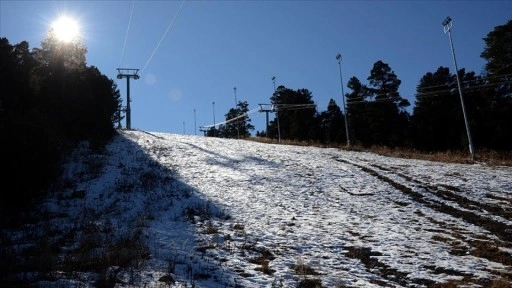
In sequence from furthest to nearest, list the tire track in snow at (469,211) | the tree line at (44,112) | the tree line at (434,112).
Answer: the tree line at (434,112) → the tree line at (44,112) → the tire track in snow at (469,211)

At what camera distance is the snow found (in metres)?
10.1

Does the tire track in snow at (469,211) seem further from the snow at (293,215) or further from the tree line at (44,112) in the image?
the tree line at (44,112)

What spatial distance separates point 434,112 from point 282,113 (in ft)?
97.1

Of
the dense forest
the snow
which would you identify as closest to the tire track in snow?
the snow

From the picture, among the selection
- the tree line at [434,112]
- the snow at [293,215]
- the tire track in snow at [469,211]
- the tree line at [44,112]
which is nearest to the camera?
the snow at [293,215]

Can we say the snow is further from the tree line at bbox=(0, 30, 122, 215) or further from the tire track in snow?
the tree line at bbox=(0, 30, 122, 215)

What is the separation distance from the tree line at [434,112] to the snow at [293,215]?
2640cm

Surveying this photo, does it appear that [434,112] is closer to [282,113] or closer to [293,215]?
[282,113]

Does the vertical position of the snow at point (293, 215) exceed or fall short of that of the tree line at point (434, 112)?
it falls short

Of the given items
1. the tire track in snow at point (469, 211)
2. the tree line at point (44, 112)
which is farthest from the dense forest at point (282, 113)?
the tire track in snow at point (469, 211)

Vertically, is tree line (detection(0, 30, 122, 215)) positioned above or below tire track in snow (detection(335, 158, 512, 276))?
above

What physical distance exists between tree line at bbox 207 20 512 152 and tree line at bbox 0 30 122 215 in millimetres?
22750

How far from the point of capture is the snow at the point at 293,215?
10.1 m

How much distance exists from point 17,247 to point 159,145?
2328 cm
